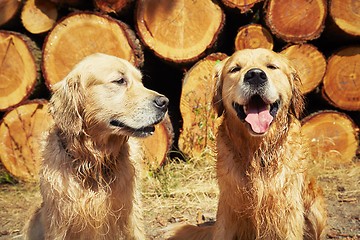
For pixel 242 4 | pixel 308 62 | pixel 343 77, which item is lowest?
pixel 343 77

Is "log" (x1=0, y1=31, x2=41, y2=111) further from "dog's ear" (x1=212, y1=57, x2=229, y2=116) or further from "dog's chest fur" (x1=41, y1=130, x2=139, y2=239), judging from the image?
"dog's ear" (x1=212, y1=57, x2=229, y2=116)

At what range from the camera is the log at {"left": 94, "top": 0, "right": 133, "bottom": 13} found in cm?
509

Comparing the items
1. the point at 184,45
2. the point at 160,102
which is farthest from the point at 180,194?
the point at 160,102

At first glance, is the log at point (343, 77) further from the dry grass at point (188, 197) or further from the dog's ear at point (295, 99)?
the dog's ear at point (295, 99)

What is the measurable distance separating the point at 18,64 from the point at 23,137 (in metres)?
0.88

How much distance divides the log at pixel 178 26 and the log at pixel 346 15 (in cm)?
136

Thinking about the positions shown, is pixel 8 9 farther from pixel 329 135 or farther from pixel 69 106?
pixel 329 135

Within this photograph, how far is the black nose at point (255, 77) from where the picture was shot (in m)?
3.09

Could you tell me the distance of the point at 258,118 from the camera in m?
3.13

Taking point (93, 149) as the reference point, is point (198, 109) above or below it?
below

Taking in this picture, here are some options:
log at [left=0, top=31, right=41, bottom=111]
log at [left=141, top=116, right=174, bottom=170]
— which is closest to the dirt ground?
log at [left=141, top=116, right=174, bottom=170]

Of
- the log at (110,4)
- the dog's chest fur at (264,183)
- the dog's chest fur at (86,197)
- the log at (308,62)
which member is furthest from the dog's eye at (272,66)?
the log at (110,4)

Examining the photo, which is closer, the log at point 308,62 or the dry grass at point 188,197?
the dry grass at point 188,197

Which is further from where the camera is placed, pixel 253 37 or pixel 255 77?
pixel 253 37
